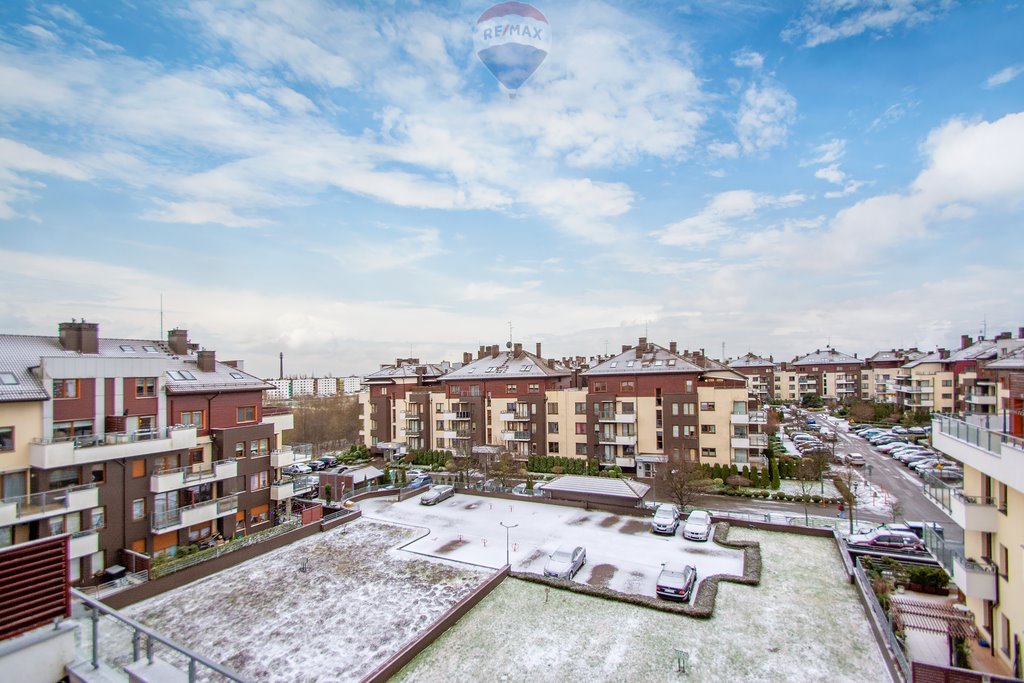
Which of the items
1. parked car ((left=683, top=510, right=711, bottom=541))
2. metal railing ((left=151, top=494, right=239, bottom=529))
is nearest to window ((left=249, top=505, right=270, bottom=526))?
metal railing ((left=151, top=494, right=239, bottom=529))

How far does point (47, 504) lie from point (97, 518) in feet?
8.34

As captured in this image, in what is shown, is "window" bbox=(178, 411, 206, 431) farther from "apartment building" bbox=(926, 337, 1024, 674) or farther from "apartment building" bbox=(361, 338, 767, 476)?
A: "apartment building" bbox=(926, 337, 1024, 674)

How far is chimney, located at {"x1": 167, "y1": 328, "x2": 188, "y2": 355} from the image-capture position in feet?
114

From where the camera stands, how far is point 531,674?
54.3 feet

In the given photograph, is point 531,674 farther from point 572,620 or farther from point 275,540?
point 275,540

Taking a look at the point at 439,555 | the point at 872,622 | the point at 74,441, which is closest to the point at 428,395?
the point at 439,555

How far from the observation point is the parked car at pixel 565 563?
23625 mm

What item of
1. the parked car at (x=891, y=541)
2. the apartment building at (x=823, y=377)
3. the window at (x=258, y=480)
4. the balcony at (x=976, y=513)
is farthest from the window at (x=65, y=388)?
the apartment building at (x=823, y=377)

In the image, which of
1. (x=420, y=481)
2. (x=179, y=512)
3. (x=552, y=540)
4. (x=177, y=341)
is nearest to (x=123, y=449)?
(x=179, y=512)

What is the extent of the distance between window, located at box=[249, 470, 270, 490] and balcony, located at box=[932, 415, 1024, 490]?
3440 cm

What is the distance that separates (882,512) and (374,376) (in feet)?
173

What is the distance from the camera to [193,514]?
91.9 ft

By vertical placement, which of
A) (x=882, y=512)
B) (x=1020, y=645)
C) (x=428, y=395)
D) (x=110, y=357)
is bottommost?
(x=882, y=512)

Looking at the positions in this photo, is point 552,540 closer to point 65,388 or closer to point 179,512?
point 179,512
